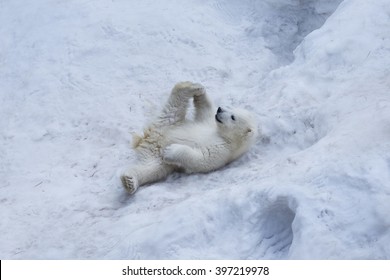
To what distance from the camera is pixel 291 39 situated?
9.67 meters

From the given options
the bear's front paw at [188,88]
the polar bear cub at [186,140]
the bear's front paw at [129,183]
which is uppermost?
the bear's front paw at [188,88]

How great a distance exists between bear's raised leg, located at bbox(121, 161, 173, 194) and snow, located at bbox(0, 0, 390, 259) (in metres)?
0.10

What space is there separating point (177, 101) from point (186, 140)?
18.9 inches

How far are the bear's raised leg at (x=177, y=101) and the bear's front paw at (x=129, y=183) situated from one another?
910 mm

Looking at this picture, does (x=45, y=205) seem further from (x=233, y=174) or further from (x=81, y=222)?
(x=233, y=174)

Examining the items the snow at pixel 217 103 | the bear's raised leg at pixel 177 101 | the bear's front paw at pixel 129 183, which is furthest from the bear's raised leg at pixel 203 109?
the bear's front paw at pixel 129 183

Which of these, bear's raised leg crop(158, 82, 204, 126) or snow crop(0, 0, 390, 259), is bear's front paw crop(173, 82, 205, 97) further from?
snow crop(0, 0, 390, 259)

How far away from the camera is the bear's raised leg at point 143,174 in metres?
6.40

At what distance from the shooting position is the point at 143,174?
659cm

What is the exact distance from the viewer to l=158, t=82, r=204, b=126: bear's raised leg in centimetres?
704

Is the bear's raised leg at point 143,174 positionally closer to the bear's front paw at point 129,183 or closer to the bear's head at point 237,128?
the bear's front paw at point 129,183

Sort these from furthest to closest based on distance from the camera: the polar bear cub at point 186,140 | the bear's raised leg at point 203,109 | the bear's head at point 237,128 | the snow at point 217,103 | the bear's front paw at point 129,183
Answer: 1. the bear's raised leg at point 203,109
2. the bear's head at point 237,128
3. the polar bear cub at point 186,140
4. the bear's front paw at point 129,183
5. the snow at point 217,103

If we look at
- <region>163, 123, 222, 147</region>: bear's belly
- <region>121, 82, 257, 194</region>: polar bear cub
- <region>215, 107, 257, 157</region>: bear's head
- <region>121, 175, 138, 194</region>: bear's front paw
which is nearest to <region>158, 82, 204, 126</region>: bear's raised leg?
<region>121, 82, 257, 194</region>: polar bear cub

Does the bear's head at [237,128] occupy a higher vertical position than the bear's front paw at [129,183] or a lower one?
higher
